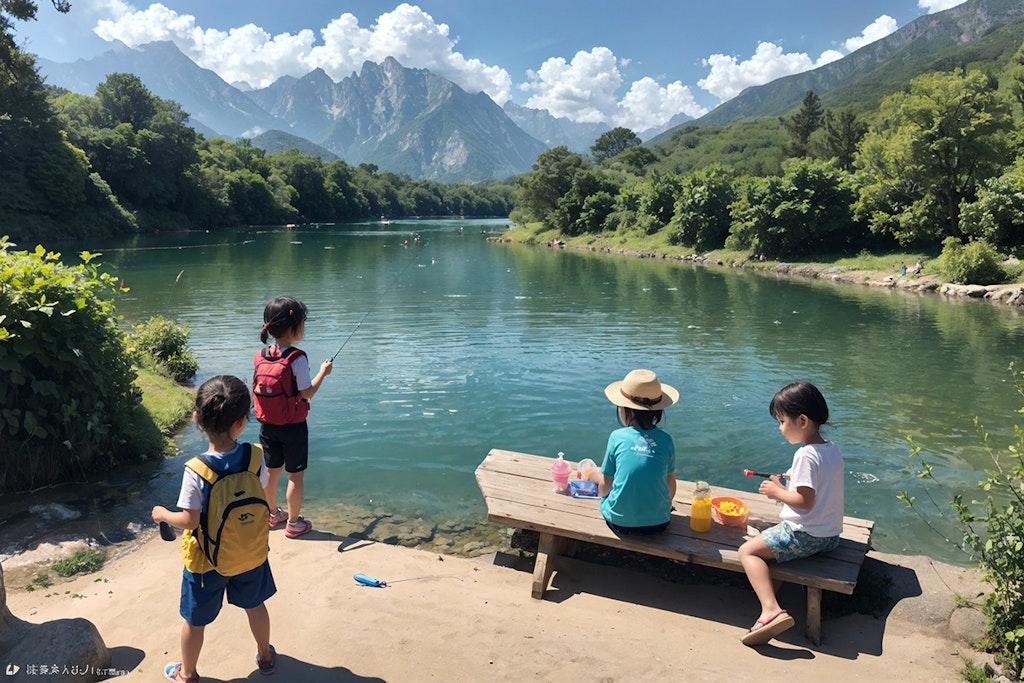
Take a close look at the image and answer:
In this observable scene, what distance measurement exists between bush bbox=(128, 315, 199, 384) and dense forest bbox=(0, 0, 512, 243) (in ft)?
59.3

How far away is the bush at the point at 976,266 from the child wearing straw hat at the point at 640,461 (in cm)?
3275

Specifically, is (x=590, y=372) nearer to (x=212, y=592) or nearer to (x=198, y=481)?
(x=212, y=592)

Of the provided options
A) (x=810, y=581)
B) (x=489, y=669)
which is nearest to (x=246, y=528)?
(x=489, y=669)

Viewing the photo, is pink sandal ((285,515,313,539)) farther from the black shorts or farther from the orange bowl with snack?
the orange bowl with snack

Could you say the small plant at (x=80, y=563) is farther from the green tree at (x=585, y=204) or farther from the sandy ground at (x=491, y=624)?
the green tree at (x=585, y=204)

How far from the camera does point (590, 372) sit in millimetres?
15258

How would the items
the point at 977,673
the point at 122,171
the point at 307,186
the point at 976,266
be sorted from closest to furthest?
the point at 977,673
the point at 976,266
the point at 122,171
the point at 307,186

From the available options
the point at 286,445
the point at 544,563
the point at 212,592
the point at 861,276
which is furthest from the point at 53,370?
the point at 861,276

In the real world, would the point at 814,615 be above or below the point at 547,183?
below

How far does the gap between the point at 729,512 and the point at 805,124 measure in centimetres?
9729

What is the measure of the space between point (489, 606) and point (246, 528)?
7.99 feet

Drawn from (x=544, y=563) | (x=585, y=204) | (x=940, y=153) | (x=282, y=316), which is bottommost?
(x=544, y=563)

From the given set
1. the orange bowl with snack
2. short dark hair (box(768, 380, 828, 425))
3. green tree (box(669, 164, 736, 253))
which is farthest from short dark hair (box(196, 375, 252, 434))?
green tree (box(669, 164, 736, 253))

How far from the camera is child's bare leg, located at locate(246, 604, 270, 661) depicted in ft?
14.1
